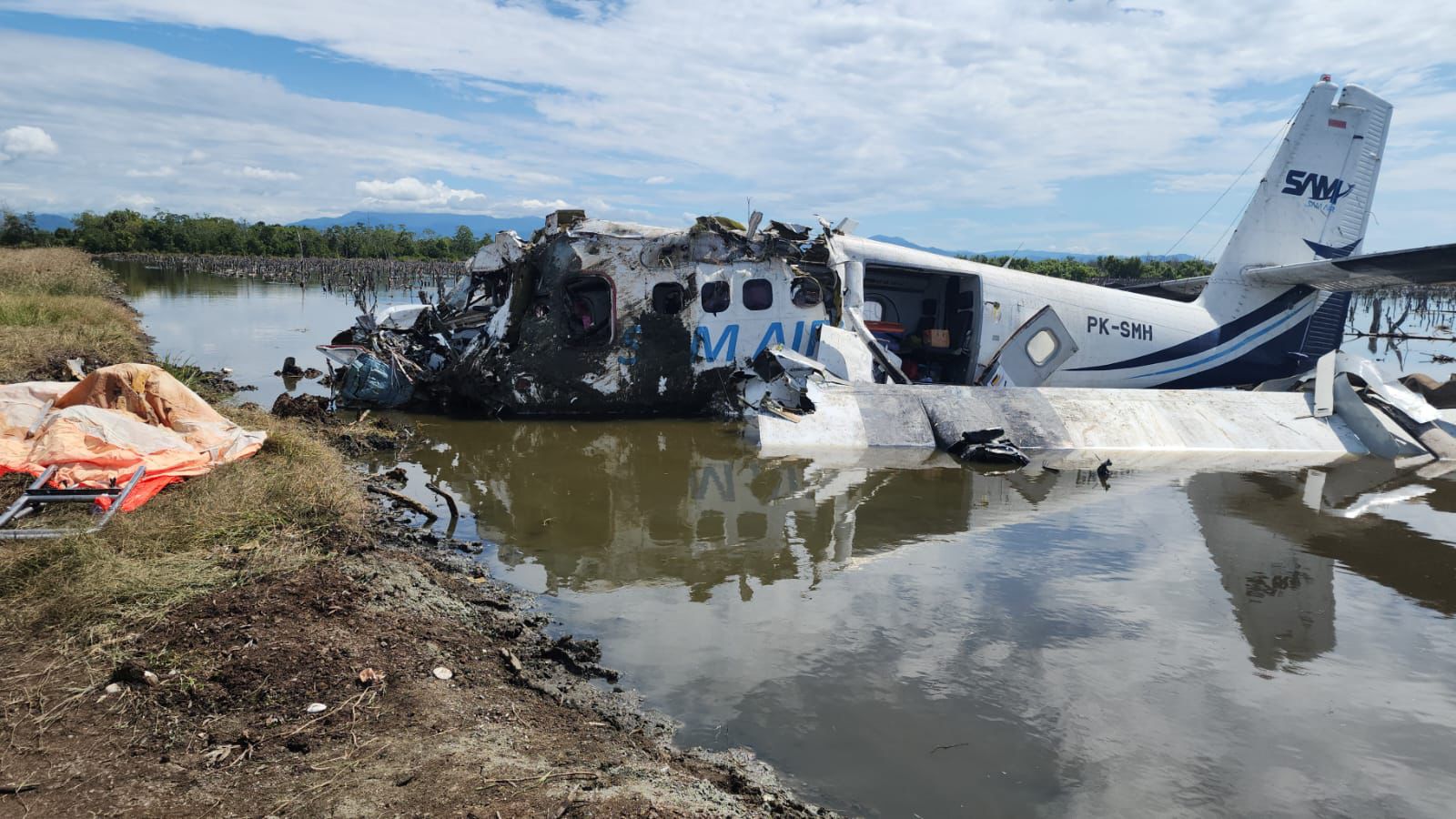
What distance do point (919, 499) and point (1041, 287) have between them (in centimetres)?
669

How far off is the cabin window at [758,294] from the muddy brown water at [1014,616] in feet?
9.47

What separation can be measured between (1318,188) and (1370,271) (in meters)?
2.70

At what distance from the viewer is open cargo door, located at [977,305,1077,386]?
13.2 metres

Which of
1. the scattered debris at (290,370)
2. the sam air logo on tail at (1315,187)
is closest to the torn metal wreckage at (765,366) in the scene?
the scattered debris at (290,370)

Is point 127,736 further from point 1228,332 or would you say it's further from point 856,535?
point 1228,332

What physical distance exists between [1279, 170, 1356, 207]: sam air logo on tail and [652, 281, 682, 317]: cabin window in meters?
10.9

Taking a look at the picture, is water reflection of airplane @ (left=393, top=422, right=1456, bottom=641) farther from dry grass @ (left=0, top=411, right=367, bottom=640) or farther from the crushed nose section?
dry grass @ (left=0, top=411, right=367, bottom=640)

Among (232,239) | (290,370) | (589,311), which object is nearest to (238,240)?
(232,239)

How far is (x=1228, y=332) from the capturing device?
48.6 ft

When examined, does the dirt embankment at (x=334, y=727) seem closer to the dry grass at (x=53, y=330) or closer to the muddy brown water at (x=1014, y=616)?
the muddy brown water at (x=1014, y=616)

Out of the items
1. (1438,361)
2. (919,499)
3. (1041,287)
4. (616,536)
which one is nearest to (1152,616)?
(919,499)

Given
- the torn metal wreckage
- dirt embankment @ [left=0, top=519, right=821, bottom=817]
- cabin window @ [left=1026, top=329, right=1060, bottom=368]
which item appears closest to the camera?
dirt embankment @ [left=0, top=519, right=821, bottom=817]

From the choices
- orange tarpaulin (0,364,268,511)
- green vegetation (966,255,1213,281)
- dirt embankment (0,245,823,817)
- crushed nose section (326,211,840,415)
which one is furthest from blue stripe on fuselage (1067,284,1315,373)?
green vegetation (966,255,1213,281)

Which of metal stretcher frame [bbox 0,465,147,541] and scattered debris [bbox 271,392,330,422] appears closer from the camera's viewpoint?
metal stretcher frame [bbox 0,465,147,541]
